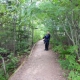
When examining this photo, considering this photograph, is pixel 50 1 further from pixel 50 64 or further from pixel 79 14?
pixel 50 64

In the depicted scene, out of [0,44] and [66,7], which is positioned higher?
[66,7]

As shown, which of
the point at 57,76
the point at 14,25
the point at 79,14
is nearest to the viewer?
the point at 57,76

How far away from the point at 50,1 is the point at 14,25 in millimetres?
5486

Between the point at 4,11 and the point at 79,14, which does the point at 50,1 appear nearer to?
the point at 79,14

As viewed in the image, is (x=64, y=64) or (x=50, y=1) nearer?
(x=50, y=1)

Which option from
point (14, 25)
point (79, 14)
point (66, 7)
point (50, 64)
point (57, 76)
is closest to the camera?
point (57, 76)

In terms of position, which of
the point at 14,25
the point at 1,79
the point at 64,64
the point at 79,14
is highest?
the point at 79,14

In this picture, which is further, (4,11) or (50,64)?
(4,11)

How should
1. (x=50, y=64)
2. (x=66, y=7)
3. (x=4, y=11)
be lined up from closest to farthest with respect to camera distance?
1. (x=66, y=7)
2. (x=50, y=64)
3. (x=4, y=11)

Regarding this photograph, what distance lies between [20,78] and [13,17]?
654cm

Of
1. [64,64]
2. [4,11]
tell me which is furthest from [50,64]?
[4,11]

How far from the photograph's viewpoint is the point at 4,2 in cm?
1315

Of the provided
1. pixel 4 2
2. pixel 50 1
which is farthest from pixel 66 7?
pixel 4 2

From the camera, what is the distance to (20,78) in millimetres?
7582
